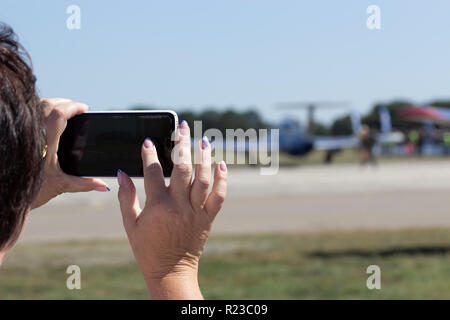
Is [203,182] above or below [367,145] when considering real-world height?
above

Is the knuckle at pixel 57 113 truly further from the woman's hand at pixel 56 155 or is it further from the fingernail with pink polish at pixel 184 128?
the fingernail with pink polish at pixel 184 128

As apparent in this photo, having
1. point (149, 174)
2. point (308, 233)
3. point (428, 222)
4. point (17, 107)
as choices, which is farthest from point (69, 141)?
point (428, 222)

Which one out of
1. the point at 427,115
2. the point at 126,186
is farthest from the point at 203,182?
the point at 427,115

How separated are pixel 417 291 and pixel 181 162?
5.41 m

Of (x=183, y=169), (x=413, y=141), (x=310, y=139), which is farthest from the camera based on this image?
(x=413, y=141)

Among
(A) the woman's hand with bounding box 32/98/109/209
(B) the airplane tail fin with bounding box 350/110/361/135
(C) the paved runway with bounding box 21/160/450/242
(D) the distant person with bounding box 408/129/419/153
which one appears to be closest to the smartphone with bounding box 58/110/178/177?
(A) the woman's hand with bounding box 32/98/109/209

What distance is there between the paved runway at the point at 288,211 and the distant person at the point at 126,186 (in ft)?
23.5

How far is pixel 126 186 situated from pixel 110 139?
15 centimetres

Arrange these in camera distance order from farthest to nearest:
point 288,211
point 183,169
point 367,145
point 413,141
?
1. point 413,141
2. point 367,145
3. point 288,211
4. point 183,169

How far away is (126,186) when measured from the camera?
132cm

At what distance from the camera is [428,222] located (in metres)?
11.4

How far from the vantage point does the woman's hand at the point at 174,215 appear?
124cm

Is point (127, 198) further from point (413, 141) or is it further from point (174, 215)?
point (413, 141)
